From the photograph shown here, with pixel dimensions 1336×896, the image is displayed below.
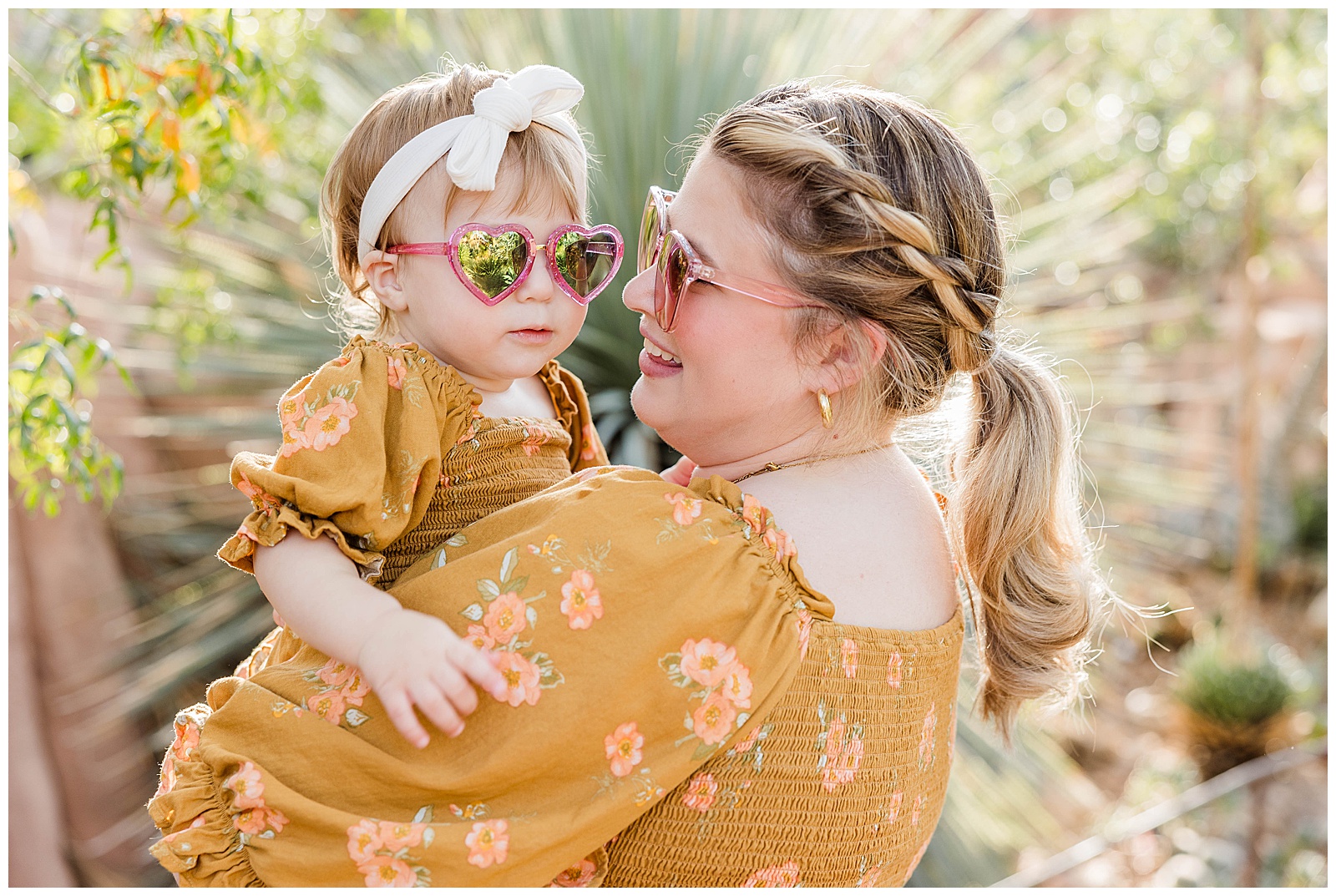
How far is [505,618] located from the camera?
1182 mm

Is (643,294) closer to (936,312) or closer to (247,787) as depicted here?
(936,312)

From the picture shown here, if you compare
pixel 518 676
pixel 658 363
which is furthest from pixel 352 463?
pixel 658 363

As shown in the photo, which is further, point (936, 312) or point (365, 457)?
point (936, 312)

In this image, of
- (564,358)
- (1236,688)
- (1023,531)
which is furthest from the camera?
(1236,688)

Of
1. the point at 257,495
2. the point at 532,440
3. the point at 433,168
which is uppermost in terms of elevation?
the point at 433,168

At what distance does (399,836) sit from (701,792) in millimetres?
340

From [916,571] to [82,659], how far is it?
4221 mm

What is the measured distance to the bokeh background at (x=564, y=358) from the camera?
9.14 ft

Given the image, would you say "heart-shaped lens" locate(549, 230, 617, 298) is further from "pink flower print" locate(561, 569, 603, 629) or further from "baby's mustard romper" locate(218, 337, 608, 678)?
"pink flower print" locate(561, 569, 603, 629)

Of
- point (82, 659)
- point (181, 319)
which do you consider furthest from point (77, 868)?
point (181, 319)

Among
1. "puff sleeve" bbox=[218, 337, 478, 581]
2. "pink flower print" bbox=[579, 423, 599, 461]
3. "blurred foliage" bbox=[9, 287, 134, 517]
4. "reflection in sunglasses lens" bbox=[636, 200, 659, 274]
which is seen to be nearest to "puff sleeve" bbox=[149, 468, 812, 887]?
"puff sleeve" bbox=[218, 337, 478, 581]

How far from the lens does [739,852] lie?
4.18 feet

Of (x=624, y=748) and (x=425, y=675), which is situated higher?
(x=425, y=675)

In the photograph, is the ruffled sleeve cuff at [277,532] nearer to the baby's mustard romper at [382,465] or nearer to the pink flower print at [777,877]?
the baby's mustard romper at [382,465]
